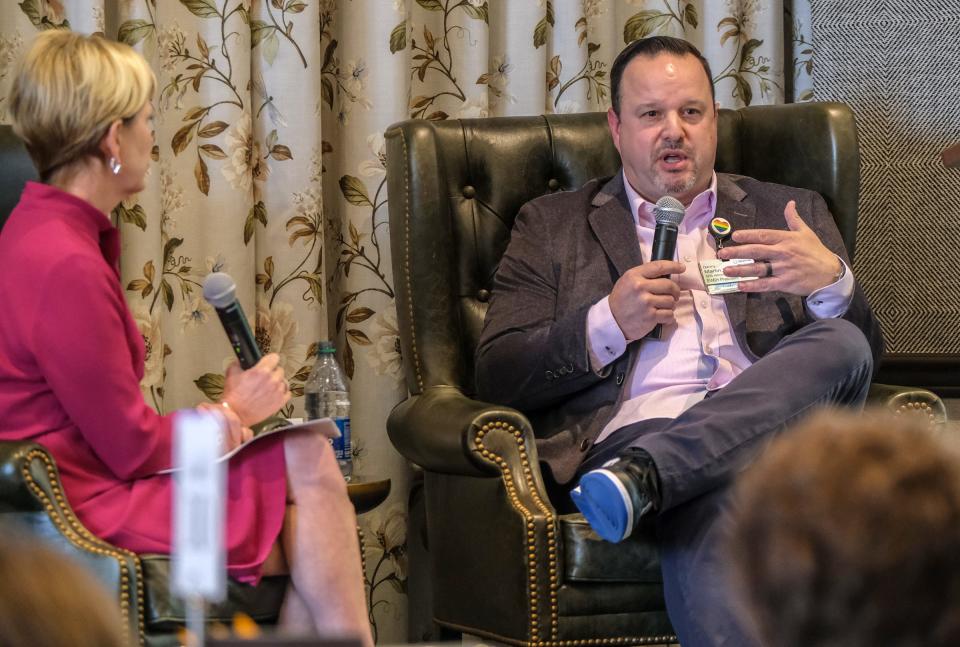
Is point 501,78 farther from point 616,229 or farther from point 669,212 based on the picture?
point 669,212

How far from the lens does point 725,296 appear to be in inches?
101

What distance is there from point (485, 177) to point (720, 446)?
0.93m

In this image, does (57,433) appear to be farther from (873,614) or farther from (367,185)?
(873,614)

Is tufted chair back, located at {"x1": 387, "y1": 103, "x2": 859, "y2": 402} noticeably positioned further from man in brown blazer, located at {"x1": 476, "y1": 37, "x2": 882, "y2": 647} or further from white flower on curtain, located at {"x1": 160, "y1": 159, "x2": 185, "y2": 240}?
white flower on curtain, located at {"x1": 160, "y1": 159, "x2": 185, "y2": 240}

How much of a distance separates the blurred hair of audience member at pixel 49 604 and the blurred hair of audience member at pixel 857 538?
14.3 inches

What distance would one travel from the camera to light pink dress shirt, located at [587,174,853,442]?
2416mm

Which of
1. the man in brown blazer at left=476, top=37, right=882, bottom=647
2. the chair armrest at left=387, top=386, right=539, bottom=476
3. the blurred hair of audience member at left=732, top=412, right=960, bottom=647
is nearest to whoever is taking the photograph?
the blurred hair of audience member at left=732, top=412, right=960, bottom=647

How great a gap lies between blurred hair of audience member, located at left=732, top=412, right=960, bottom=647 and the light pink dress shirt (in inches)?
65.1

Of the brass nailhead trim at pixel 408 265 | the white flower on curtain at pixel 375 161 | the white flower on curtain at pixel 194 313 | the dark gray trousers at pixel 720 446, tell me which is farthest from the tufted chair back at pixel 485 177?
the dark gray trousers at pixel 720 446

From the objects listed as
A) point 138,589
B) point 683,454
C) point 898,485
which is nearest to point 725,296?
point 683,454

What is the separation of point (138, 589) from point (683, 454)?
871 millimetres

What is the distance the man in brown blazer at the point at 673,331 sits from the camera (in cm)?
208

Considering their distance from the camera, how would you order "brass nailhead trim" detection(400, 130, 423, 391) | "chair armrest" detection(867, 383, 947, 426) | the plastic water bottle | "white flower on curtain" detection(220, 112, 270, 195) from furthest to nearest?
the plastic water bottle
"white flower on curtain" detection(220, 112, 270, 195)
"brass nailhead trim" detection(400, 130, 423, 391)
"chair armrest" detection(867, 383, 947, 426)

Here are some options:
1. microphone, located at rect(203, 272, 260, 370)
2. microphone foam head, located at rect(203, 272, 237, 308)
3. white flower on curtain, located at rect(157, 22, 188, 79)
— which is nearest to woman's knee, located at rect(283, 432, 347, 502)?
microphone, located at rect(203, 272, 260, 370)
